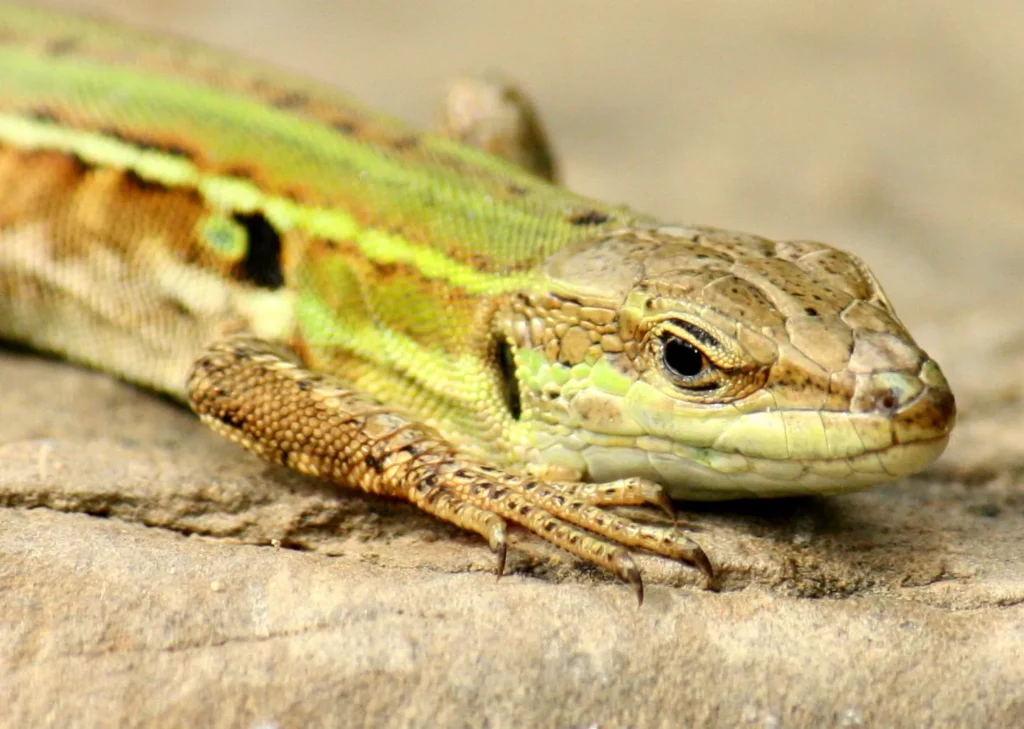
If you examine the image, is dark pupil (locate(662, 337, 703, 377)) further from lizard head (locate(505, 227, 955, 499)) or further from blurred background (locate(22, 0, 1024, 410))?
blurred background (locate(22, 0, 1024, 410))

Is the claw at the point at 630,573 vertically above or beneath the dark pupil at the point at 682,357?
beneath

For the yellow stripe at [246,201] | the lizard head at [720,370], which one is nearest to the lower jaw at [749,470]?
the lizard head at [720,370]

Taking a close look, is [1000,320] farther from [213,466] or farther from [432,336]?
[213,466]

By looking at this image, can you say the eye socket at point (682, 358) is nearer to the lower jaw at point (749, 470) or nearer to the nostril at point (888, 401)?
the lower jaw at point (749, 470)

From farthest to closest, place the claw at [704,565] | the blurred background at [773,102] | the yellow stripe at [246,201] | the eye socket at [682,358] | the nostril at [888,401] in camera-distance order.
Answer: the blurred background at [773,102]
the yellow stripe at [246,201]
the eye socket at [682,358]
the claw at [704,565]
the nostril at [888,401]

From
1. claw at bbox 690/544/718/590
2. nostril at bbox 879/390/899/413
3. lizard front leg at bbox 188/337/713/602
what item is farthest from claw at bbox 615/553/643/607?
nostril at bbox 879/390/899/413
